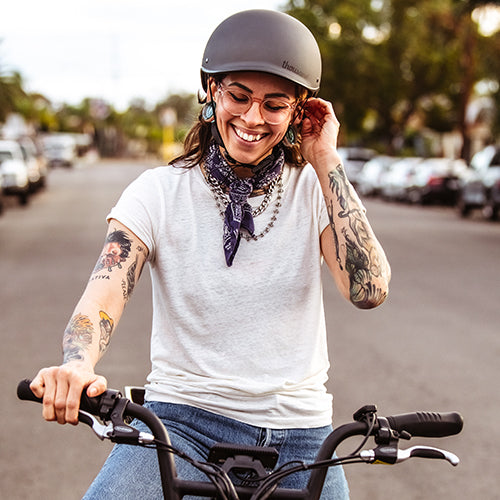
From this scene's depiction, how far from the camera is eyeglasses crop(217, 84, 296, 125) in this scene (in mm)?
2404

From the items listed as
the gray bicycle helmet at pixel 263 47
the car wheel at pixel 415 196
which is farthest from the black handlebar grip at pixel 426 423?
the car wheel at pixel 415 196

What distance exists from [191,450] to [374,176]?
103 ft

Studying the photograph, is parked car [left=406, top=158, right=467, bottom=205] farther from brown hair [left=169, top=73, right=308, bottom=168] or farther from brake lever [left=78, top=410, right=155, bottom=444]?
brake lever [left=78, top=410, right=155, bottom=444]

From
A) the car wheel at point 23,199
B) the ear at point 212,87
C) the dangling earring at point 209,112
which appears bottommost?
the car wheel at point 23,199

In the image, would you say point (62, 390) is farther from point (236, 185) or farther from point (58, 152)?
point (58, 152)

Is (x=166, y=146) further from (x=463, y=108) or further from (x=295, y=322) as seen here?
(x=295, y=322)

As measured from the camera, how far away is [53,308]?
28.9 feet

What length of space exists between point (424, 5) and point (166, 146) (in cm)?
4379

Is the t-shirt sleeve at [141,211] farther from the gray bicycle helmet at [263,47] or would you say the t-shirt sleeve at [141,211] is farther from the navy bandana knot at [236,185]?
the gray bicycle helmet at [263,47]

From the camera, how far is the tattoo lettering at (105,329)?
221 centimetres

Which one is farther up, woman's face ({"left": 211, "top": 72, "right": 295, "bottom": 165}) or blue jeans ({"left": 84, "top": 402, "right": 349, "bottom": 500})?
woman's face ({"left": 211, "top": 72, "right": 295, "bottom": 165})

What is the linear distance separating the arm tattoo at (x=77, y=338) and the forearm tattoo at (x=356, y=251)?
2.50ft

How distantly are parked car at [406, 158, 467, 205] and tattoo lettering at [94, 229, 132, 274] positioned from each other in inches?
1006

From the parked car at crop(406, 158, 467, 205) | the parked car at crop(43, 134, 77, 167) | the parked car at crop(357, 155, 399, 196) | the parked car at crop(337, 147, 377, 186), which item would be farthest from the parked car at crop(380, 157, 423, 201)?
the parked car at crop(43, 134, 77, 167)
